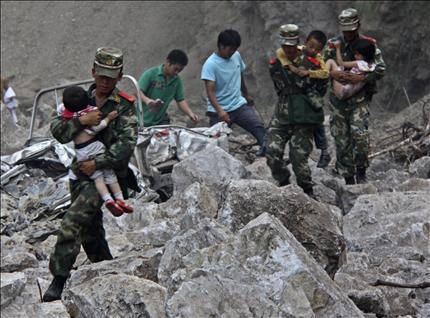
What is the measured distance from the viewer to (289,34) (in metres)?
7.72

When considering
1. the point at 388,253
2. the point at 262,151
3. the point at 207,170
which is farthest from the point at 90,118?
the point at 262,151

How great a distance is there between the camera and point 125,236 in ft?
23.7

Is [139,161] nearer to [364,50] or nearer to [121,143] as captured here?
[364,50]

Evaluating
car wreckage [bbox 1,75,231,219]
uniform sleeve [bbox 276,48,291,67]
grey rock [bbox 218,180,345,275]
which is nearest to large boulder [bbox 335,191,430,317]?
grey rock [bbox 218,180,345,275]

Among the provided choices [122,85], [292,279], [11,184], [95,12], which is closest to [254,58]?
[122,85]

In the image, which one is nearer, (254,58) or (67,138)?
(67,138)

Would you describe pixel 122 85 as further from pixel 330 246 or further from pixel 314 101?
pixel 330 246

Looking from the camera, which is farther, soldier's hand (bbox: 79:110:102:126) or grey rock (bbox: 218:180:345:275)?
soldier's hand (bbox: 79:110:102:126)

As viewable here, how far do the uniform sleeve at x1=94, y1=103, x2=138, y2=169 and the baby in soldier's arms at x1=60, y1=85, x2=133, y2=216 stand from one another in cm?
5

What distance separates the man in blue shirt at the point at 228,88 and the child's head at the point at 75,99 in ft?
13.1

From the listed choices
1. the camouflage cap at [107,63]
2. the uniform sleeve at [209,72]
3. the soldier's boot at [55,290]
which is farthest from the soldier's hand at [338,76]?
the soldier's boot at [55,290]

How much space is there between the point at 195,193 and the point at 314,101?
49.3 inches

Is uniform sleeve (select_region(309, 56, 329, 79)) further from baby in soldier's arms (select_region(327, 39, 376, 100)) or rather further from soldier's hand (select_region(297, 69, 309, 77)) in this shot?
baby in soldier's arms (select_region(327, 39, 376, 100))

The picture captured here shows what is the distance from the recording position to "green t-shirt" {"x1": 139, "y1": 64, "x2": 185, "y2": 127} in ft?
32.4
